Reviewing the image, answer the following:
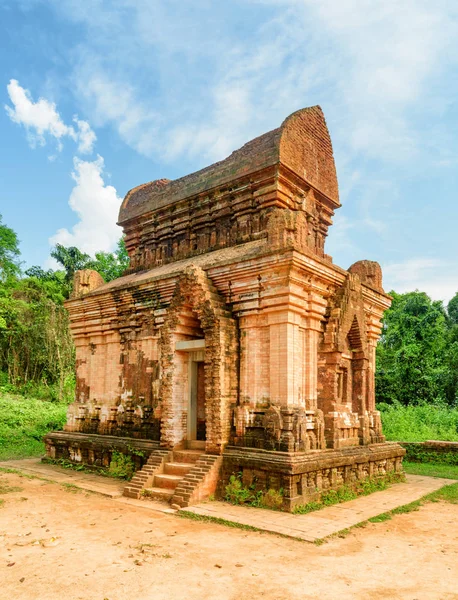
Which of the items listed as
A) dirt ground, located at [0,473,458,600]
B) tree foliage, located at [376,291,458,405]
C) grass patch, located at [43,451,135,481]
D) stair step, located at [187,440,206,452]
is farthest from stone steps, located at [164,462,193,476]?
tree foliage, located at [376,291,458,405]

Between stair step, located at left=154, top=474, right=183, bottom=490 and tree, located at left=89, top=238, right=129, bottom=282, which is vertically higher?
tree, located at left=89, top=238, right=129, bottom=282

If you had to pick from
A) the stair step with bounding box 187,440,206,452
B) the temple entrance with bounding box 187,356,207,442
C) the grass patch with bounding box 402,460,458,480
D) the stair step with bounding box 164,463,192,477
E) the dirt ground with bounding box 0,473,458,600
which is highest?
the temple entrance with bounding box 187,356,207,442

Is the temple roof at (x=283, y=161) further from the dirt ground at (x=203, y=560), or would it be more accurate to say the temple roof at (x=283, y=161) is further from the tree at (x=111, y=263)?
the tree at (x=111, y=263)

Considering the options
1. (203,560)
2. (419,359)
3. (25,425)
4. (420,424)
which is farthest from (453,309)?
(203,560)

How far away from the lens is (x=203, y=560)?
6062 mm

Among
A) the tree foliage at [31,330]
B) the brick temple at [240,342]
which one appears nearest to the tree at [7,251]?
the tree foliage at [31,330]

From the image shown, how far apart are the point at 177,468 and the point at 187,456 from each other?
1.05ft

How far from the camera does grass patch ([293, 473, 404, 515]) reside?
835cm

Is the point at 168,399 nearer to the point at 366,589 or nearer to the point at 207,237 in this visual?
the point at 207,237

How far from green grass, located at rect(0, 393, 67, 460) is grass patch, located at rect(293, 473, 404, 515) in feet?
32.5

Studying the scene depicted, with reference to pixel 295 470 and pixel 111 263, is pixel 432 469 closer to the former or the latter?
pixel 295 470

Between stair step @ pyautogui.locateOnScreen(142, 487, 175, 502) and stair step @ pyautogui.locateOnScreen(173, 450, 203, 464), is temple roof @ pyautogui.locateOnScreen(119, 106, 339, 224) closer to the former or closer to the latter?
stair step @ pyautogui.locateOnScreen(173, 450, 203, 464)

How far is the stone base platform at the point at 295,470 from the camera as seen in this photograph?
8242mm

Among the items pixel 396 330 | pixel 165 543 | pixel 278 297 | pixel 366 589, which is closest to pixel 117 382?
pixel 278 297
